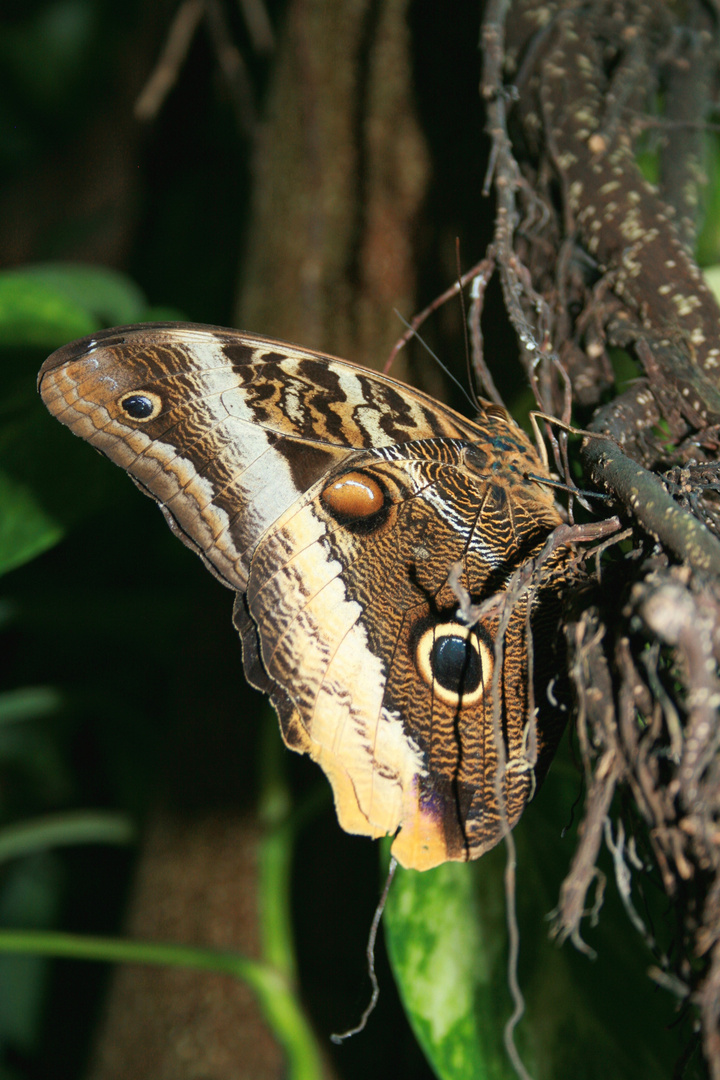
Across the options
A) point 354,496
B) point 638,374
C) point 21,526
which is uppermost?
point 638,374

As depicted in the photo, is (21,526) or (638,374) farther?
(21,526)

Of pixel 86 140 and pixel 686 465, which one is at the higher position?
pixel 686 465

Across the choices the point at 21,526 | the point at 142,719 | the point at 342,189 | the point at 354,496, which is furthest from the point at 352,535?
the point at 142,719

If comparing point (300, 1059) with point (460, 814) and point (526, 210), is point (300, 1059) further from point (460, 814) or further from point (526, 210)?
point (526, 210)

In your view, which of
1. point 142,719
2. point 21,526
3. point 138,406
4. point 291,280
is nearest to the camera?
point 138,406

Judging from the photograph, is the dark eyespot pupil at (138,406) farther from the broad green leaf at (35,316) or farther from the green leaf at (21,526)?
the broad green leaf at (35,316)

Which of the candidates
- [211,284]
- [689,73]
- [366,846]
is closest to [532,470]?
[689,73]

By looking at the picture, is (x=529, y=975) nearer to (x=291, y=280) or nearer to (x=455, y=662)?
(x=455, y=662)
